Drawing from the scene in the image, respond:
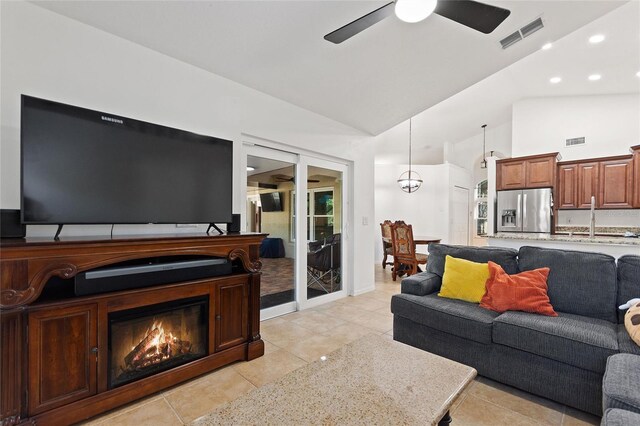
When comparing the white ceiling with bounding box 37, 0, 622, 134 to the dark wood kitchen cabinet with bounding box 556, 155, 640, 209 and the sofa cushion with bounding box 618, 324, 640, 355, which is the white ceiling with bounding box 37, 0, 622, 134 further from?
the dark wood kitchen cabinet with bounding box 556, 155, 640, 209

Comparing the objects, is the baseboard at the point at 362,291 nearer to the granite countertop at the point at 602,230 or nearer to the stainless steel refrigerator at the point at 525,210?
the stainless steel refrigerator at the point at 525,210

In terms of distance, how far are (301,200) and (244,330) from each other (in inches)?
71.1

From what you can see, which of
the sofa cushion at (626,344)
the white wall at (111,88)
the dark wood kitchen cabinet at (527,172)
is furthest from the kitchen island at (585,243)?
the white wall at (111,88)

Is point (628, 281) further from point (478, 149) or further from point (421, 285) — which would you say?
point (478, 149)

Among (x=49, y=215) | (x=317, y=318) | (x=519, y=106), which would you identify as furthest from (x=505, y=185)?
(x=49, y=215)

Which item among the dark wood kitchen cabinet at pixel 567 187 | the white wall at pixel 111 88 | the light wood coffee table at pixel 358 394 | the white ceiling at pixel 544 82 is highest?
the white ceiling at pixel 544 82

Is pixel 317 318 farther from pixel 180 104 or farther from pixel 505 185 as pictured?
pixel 505 185

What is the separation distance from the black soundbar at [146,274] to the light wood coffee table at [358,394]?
115 centimetres

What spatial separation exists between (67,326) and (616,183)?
771 cm

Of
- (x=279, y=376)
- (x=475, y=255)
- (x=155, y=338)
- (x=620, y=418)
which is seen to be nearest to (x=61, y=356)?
(x=155, y=338)

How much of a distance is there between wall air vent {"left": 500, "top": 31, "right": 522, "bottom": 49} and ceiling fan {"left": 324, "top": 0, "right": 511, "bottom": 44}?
3.77 feet

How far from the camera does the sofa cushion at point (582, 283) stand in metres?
2.11

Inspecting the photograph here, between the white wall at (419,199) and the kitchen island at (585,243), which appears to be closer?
the kitchen island at (585,243)

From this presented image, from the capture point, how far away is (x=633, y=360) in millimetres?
1491
